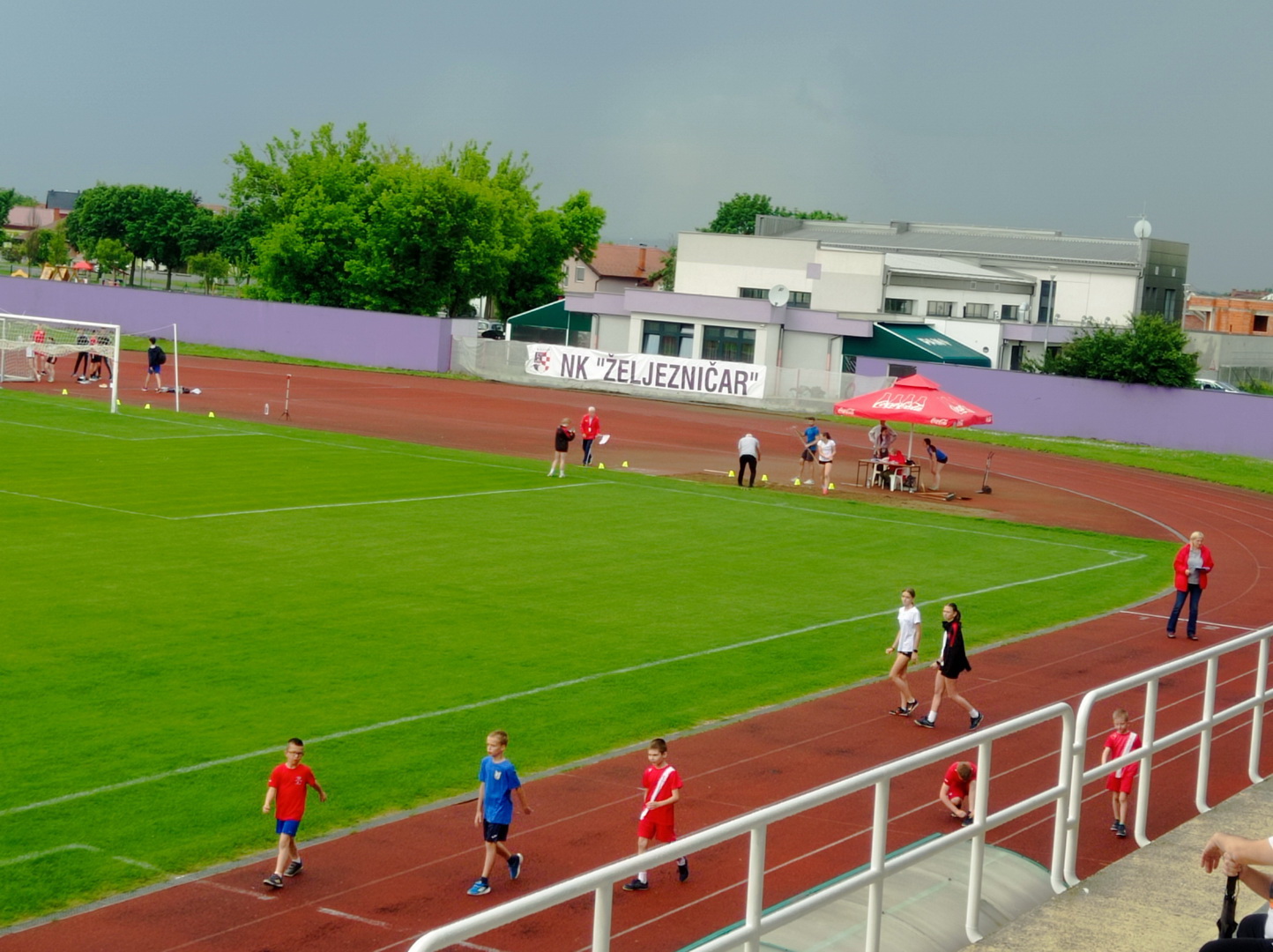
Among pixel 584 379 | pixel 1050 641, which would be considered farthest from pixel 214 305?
pixel 1050 641

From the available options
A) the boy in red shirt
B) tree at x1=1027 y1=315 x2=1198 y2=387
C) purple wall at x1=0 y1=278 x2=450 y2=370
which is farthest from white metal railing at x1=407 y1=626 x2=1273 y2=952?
purple wall at x1=0 y1=278 x2=450 y2=370

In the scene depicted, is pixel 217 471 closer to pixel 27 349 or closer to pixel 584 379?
pixel 27 349

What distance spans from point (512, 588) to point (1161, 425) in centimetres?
4004

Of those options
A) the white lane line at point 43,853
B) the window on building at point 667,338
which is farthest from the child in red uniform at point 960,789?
the window on building at point 667,338

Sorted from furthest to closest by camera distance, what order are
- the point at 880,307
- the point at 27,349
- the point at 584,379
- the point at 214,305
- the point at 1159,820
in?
the point at 880,307, the point at 214,305, the point at 584,379, the point at 27,349, the point at 1159,820

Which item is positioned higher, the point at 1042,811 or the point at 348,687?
the point at 1042,811

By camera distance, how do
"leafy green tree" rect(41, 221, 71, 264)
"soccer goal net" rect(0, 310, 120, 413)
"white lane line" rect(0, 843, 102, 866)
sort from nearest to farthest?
"white lane line" rect(0, 843, 102, 866)
"soccer goal net" rect(0, 310, 120, 413)
"leafy green tree" rect(41, 221, 71, 264)

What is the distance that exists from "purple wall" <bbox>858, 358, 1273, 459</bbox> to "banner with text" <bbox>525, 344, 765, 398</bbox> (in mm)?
7851

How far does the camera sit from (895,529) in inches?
1313

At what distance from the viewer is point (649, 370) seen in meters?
64.9

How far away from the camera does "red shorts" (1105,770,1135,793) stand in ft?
39.6

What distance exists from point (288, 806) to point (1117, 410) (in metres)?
51.2

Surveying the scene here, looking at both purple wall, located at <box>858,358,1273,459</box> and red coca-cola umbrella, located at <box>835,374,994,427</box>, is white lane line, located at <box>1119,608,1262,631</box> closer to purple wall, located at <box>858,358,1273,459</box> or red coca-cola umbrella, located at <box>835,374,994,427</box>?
red coca-cola umbrella, located at <box>835,374,994,427</box>

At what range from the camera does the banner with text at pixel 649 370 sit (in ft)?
208
